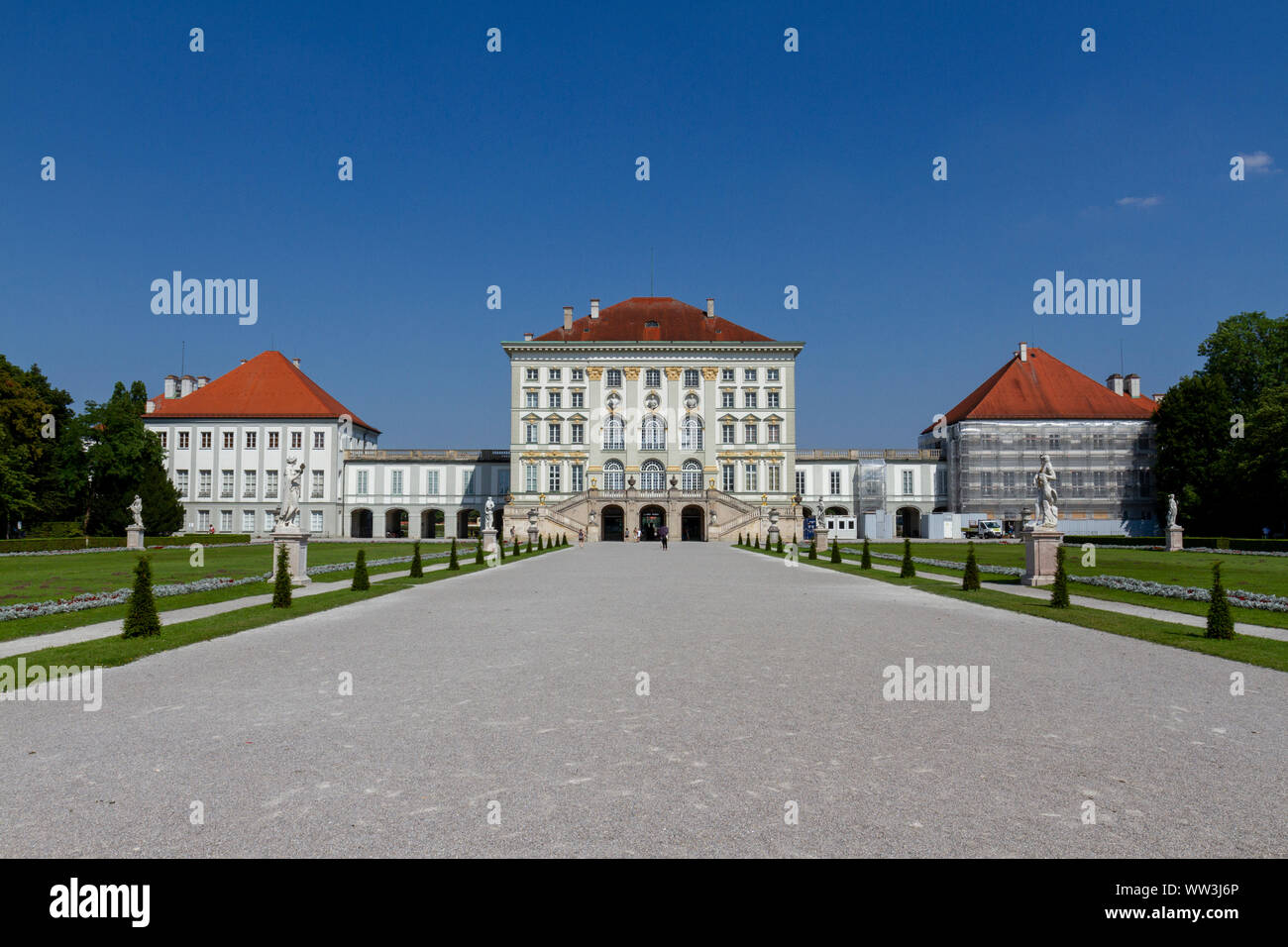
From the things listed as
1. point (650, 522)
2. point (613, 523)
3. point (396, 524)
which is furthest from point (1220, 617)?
point (396, 524)

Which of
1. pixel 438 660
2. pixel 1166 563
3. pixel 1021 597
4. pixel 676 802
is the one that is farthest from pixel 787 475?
pixel 676 802

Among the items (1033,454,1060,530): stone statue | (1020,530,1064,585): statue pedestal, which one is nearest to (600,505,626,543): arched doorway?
(1033,454,1060,530): stone statue

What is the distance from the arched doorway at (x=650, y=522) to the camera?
6606 centimetres

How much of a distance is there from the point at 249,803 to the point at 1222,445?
66018mm

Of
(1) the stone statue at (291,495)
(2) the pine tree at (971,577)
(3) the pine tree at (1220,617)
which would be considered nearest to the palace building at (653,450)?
(1) the stone statue at (291,495)

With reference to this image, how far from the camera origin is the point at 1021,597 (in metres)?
18.2

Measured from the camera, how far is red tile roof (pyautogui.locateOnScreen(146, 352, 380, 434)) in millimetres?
68688

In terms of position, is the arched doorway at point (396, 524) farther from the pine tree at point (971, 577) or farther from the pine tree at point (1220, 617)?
the pine tree at point (1220, 617)

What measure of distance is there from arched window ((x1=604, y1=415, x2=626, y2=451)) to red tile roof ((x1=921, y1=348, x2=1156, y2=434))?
28681 millimetres

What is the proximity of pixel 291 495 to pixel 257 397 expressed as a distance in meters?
53.7

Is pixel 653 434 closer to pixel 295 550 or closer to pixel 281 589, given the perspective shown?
pixel 295 550
